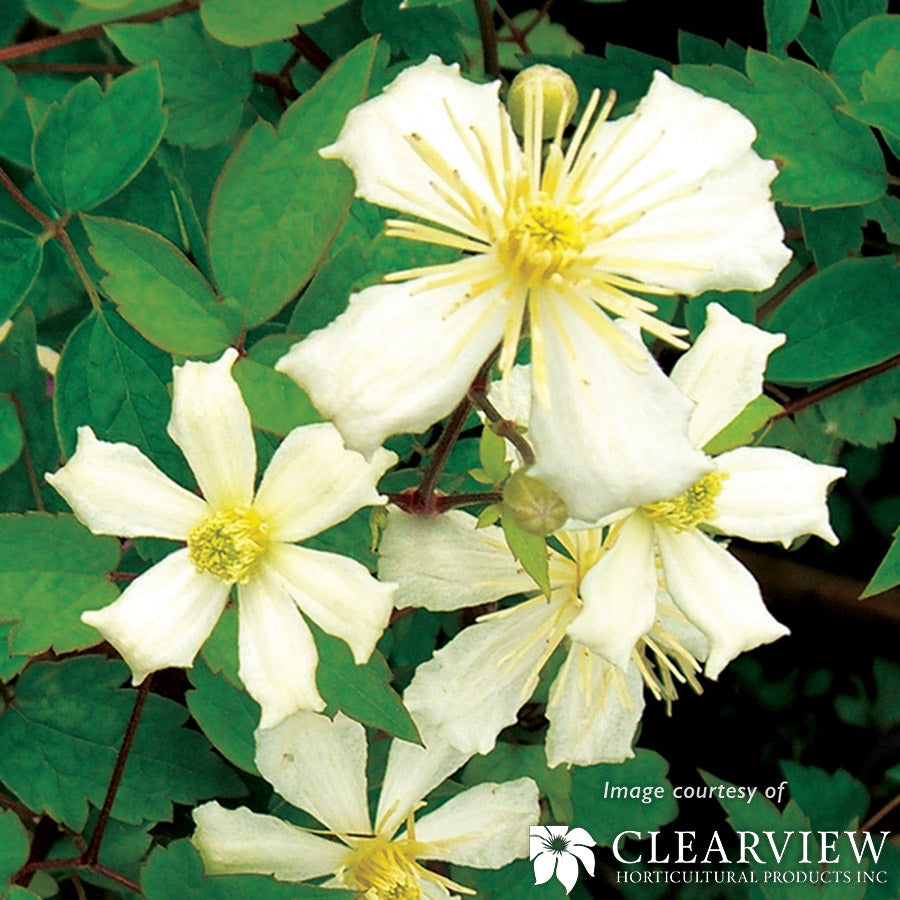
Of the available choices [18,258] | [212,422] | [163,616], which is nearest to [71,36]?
[18,258]

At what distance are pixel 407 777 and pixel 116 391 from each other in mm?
442

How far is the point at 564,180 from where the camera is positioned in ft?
2.49

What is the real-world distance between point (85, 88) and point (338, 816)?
2.23 feet

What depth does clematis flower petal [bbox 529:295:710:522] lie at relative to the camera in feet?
2.17

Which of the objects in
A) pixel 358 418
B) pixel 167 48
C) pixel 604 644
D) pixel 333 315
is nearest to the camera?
pixel 358 418

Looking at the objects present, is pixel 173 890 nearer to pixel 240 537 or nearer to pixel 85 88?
pixel 240 537

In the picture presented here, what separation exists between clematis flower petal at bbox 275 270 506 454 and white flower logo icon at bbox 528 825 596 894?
2.07ft

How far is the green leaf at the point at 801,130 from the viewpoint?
3.45ft

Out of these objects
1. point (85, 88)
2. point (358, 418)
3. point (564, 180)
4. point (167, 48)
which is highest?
point (167, 48)

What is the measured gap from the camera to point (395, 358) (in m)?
0.68

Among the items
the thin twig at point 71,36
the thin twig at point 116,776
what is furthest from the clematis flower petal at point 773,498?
the thin twig at point 71,36

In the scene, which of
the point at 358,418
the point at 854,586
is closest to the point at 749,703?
the point at 854,586

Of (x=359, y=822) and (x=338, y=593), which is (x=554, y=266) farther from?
(x=359, y=822)

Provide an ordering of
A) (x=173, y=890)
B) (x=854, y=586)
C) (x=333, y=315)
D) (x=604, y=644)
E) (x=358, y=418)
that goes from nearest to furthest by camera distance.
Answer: (x=358, y=418) → (x=604, y=644) → (x=333, y=315) → (x=173, y=890) → (x=854, y=586)
